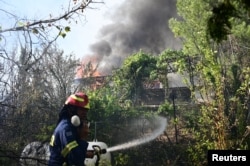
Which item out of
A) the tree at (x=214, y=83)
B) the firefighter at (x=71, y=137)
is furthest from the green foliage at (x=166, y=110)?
the firefighter at (x=71, y=137)

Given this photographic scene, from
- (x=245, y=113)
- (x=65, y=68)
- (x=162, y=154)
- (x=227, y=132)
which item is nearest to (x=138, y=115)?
(x=162, y=154)

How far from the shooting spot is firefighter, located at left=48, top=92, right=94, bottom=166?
14.6 feet

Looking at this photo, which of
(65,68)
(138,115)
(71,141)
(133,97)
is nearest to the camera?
(71,141)

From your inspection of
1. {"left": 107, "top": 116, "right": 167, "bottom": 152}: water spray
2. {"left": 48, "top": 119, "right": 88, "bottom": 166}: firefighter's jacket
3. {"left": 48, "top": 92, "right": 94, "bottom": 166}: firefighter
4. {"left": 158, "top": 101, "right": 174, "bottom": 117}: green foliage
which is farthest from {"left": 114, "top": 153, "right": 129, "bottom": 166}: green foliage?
{"left": 48, "top": 119, "right": 88, "bottom": 166}: firefighter's jacket

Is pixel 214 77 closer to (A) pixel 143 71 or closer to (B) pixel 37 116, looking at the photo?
(B) pixel 37 116

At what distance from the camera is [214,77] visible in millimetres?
7453

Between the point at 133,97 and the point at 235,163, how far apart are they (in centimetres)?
910

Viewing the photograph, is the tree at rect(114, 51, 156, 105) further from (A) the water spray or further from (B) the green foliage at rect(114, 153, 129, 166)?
(B) the green foliage at rect(114, 153, 129, 166)

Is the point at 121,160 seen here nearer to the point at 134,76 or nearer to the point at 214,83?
the point at 214,83

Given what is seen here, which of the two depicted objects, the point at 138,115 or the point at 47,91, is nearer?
the point at 138,115

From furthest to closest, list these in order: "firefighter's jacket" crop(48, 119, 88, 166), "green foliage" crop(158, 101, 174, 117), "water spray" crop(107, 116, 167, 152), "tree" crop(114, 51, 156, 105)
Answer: "tree" crop(114, 51, 156, 105)
"green foliage" crop(158, 101, 174, 117)
"water spray" crop(107, 116, 167, 152)
"firefighter's jacket" crop(48, 119, 88, 166)

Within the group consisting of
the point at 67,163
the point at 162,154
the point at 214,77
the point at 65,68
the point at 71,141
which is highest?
the point at 65,68

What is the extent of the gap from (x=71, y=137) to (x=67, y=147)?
0.14 metres

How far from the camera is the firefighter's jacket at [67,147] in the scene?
443cm
